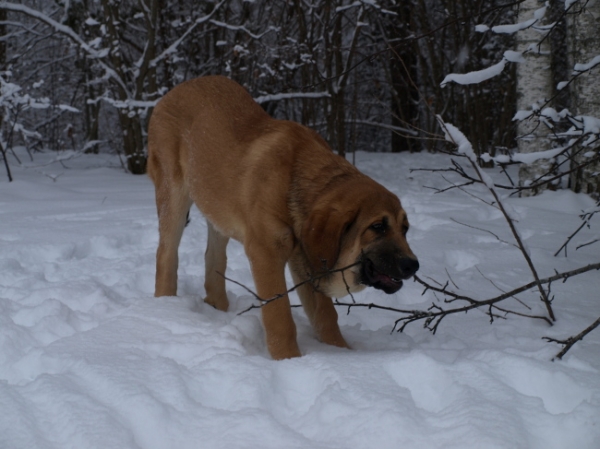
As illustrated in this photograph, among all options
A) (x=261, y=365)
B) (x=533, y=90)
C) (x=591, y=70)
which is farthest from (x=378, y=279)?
(x=533, y=90)

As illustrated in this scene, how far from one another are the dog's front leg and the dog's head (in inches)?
7.5

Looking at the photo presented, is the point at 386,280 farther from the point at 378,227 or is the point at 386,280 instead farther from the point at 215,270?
the point at 215,270

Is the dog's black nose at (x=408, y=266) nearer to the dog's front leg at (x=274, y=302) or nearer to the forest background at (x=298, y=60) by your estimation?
the dog's front leg at (x=274, y=302)

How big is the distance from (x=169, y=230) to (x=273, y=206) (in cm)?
124

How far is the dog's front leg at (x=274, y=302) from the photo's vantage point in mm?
3475

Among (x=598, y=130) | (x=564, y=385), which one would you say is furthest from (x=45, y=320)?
(x=598, y=130)

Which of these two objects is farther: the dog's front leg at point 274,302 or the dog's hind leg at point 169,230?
the dog's hind leg at point 169,230

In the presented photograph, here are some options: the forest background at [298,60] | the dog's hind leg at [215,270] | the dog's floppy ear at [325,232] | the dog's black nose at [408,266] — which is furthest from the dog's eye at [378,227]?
the forest background at [298,60]

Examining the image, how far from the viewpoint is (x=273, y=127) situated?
4043 mm

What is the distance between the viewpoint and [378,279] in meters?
3.43

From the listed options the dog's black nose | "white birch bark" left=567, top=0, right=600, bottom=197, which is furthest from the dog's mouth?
"white birch bark" left=567, top=0, right=600, bottom=197

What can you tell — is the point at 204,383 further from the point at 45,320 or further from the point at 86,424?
the point at 45,320

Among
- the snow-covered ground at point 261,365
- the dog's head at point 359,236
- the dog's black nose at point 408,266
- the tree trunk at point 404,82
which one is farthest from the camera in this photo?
the tree trunk at point 404,82

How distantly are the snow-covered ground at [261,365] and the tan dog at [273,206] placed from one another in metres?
0.31
